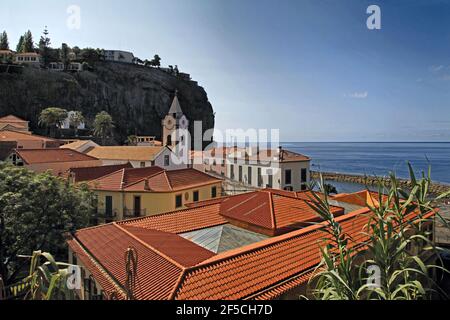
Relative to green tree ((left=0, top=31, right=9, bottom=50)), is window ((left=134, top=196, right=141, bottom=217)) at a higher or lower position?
lower

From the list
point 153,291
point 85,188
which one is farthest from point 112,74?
point 153,291

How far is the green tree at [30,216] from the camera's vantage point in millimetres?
15289

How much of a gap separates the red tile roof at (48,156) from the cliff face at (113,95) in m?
44.2

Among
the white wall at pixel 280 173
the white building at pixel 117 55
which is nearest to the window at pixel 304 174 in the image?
the white wall at pixel 280 173

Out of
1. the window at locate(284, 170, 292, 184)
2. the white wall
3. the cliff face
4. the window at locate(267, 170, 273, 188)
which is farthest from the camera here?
the cliff face

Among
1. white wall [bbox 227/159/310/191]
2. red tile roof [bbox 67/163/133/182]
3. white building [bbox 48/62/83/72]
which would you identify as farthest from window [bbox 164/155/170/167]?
white building [bbox 48/62/83/72]

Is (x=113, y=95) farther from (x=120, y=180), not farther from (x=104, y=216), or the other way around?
(x=104, y=216)

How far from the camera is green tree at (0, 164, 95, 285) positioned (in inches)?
602

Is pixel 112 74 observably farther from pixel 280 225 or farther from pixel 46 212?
pixel 280 225

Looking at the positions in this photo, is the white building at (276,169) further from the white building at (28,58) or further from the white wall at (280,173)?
the white building at (28,58)

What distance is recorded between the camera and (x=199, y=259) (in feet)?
31.2

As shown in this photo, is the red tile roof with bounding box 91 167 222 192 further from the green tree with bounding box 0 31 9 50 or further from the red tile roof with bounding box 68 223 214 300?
the green tree with bounding box 0 31 9 50

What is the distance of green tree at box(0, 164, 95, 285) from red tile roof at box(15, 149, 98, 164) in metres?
14.9
